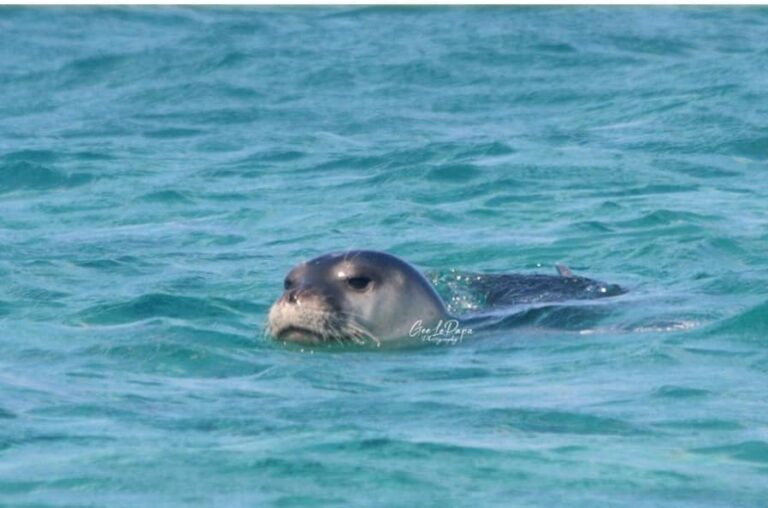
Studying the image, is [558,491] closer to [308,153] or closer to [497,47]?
[308,153]

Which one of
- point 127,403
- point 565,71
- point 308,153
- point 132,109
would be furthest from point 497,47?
point 127,403

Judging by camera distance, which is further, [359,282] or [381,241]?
[381,241]

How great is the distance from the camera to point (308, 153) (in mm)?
16234

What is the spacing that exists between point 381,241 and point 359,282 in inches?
141

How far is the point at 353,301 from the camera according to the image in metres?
8.60

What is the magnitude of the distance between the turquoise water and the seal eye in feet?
1.55
